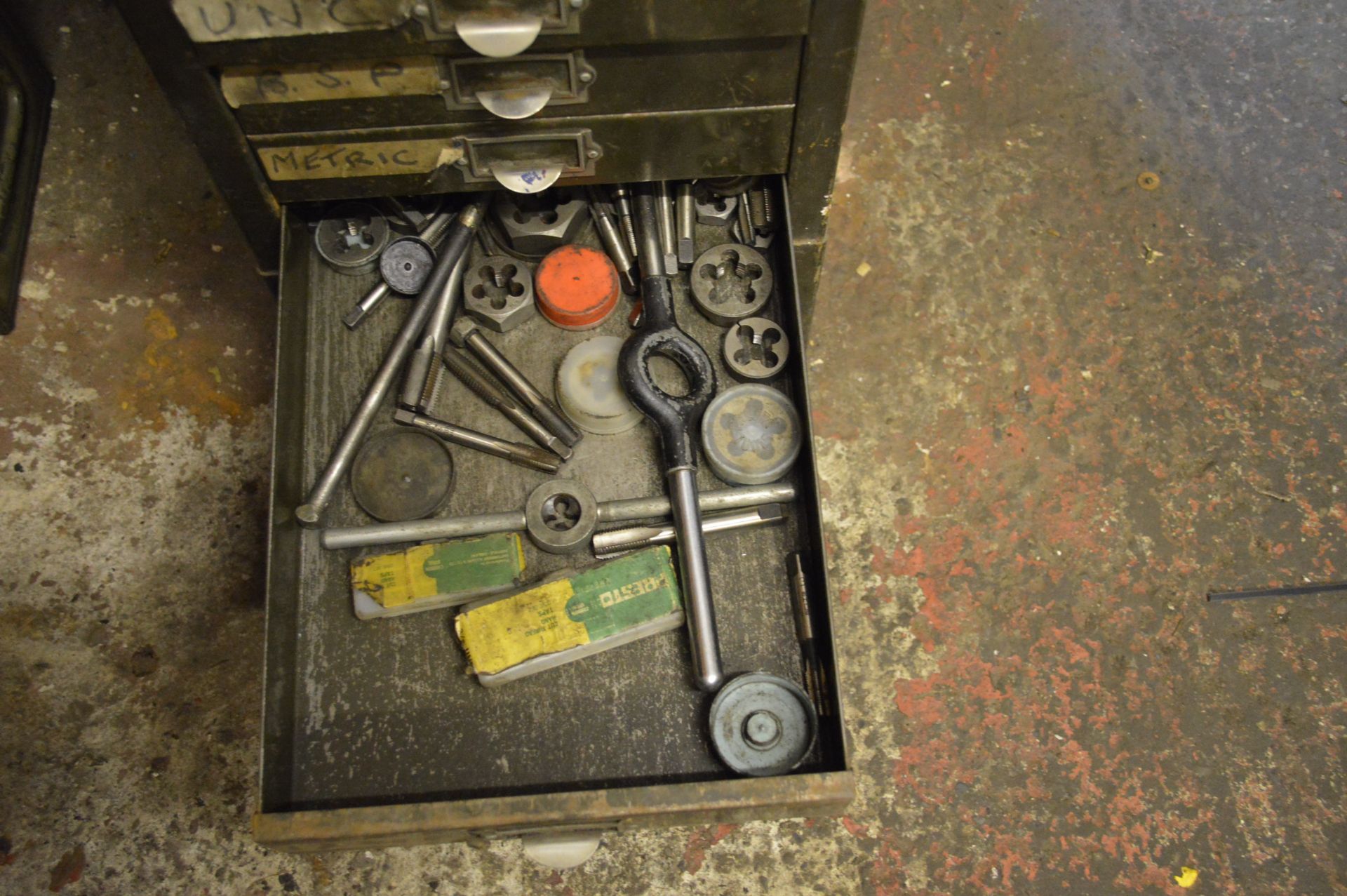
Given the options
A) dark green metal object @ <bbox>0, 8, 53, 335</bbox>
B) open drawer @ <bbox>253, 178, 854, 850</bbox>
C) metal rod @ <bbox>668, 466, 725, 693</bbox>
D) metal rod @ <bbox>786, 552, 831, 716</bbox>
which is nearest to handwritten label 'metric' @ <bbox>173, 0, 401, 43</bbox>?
open drawer @ <bbox>253, 178, 854, 850</bbox>

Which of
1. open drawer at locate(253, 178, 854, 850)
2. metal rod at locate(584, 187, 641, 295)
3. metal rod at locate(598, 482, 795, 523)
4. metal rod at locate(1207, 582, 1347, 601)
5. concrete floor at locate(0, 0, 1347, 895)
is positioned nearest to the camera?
open drawer at locate(253, 178, 854, 850)

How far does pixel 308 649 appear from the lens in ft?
3.23

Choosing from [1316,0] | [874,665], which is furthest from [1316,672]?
[1316,0]

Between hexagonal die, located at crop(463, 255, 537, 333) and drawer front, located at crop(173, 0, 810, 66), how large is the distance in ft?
1.00

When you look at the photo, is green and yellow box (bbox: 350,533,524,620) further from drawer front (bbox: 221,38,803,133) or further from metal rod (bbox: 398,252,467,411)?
drawer front (bbox: 221,38,803,133)

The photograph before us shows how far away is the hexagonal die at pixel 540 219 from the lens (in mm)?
1088

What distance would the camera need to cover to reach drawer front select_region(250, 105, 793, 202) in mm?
913

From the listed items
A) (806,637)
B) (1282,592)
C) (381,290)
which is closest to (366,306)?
(381,290)

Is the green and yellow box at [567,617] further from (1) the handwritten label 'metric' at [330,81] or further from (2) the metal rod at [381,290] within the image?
(1) the handwritten label 'metric' at [330,81]

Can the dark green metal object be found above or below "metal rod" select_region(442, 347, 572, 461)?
above

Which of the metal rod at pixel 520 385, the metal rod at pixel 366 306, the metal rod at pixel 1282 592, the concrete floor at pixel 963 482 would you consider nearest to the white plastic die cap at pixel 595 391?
the metal rod at pixel 520 385

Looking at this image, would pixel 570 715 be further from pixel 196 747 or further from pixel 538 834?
pixel 196 747

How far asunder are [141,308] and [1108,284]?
1464mm

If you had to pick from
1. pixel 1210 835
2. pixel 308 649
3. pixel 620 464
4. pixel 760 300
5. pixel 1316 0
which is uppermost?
pixel 1316 0
